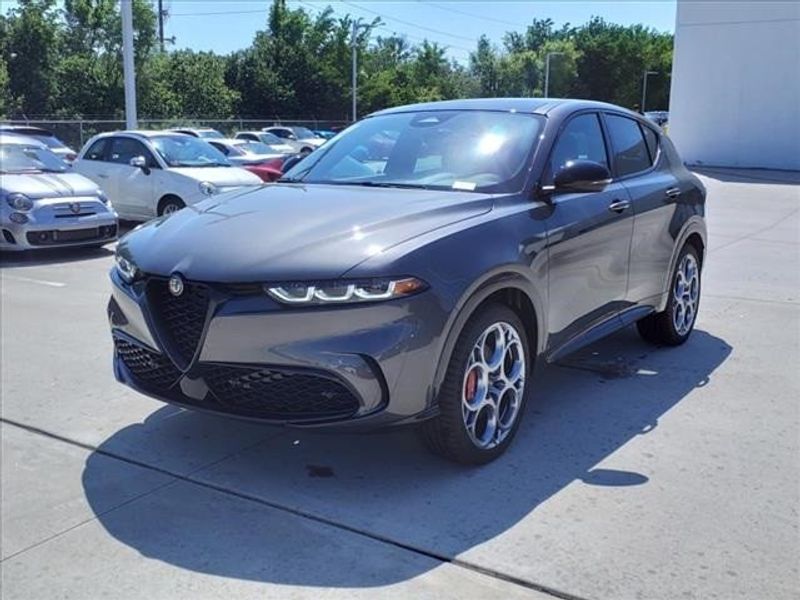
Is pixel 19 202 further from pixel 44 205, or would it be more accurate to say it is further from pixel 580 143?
pixel 580 143

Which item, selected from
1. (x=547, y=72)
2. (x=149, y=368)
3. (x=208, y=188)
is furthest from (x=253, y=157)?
(x=547, y=72)

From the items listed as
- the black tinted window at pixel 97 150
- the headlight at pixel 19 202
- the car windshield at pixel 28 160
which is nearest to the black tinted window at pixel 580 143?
the headlight at pixel 19 202

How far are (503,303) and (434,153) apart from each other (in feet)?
3.60

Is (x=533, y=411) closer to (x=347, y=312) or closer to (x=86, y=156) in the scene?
(x=347, y=312)

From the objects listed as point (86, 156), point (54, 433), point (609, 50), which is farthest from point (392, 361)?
point (609, 50)

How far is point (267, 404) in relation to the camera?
3598mm

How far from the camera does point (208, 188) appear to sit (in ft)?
37.4

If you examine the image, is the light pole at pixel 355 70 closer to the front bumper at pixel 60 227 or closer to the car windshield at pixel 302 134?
the car windshield at pixel 302 134

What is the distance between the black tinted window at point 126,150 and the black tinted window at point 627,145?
8783 mm

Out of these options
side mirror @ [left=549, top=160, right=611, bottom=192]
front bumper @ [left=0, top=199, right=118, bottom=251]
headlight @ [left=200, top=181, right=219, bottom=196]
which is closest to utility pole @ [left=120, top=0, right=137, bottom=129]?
headlight @ [left=200, top=181, right=219, bottom=196]

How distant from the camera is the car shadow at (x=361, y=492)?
10.7 ft

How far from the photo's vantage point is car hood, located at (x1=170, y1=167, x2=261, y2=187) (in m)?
12.2

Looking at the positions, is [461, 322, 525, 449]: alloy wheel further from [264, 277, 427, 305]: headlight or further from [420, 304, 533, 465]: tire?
[264, 277, 427, 305]: headlight

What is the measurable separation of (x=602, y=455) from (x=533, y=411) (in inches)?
26.5
